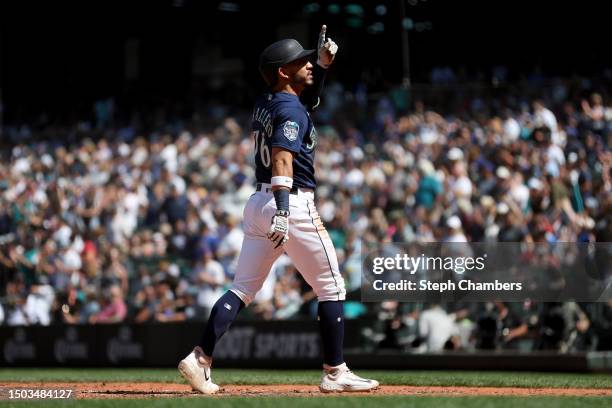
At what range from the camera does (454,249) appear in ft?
36.1

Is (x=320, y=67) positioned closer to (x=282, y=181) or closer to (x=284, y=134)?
(x=284, y=134)

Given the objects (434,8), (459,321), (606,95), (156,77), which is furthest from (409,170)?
(156,77)

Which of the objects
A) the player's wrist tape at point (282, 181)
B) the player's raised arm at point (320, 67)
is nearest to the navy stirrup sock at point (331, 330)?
the player's wrist tape at point (282, 181)

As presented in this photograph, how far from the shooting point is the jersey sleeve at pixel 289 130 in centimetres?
689

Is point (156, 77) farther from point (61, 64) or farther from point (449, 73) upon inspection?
point (449, 73)

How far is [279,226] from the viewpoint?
268 inches

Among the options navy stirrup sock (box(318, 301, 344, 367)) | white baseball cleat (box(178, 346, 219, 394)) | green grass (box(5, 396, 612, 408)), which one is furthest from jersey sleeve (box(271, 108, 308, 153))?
green grass (box(5, 396, 612, 408))

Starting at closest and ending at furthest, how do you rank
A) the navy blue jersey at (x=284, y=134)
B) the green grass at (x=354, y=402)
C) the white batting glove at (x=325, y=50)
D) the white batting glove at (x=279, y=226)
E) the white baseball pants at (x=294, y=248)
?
1. the green grass at (x=354, y=402)
2. the white batting glove at (x=279, y=226)
3. the navy blue jersey at (x=284, y=134)
4. the white baseball pants at (x=294, y=248)
5. the white batting glove at (x=325, y=50)

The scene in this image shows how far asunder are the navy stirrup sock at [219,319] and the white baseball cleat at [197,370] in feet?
0.16

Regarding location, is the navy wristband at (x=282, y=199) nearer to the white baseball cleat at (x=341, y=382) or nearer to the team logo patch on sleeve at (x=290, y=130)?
the team logo patch on sleeve at (x=290, y=130)

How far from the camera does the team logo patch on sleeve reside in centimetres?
690

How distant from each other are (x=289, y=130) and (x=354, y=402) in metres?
1.72

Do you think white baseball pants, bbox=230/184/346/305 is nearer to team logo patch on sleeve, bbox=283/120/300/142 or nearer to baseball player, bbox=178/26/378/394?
baseball player, bbox=178/26/378/394

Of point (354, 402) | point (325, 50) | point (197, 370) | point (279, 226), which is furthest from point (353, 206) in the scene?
point (354, 402)
